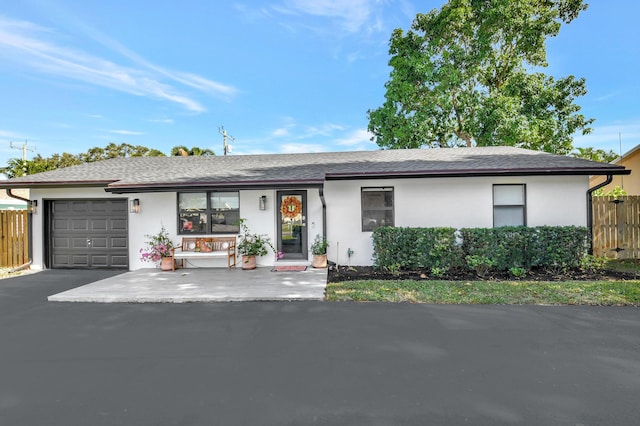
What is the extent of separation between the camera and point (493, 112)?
47.2 ft

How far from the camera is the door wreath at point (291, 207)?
28.9 feet

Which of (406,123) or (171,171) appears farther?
(406,123)

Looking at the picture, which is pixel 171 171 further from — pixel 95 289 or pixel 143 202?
pixel 95 289

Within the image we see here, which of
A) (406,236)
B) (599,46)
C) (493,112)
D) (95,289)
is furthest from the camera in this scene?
(599,46)

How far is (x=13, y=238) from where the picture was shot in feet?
29.8

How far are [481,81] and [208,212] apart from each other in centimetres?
1565

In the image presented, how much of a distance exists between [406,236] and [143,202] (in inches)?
284

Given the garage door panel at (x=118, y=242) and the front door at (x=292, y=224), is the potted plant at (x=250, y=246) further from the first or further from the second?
the garage door panel at (x=118, y=242)

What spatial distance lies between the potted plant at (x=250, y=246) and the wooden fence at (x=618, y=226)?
951 cm

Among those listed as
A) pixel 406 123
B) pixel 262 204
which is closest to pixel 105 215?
pixel 262 204

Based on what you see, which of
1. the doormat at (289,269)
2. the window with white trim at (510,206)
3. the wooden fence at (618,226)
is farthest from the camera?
the wooden fence at (618,226)

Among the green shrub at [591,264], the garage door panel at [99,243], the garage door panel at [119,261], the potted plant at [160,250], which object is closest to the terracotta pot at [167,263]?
the potted plant at [160,250]

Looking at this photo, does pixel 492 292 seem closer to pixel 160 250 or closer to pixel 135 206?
pixel 160 250

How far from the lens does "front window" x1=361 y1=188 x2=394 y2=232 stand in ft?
28.9
